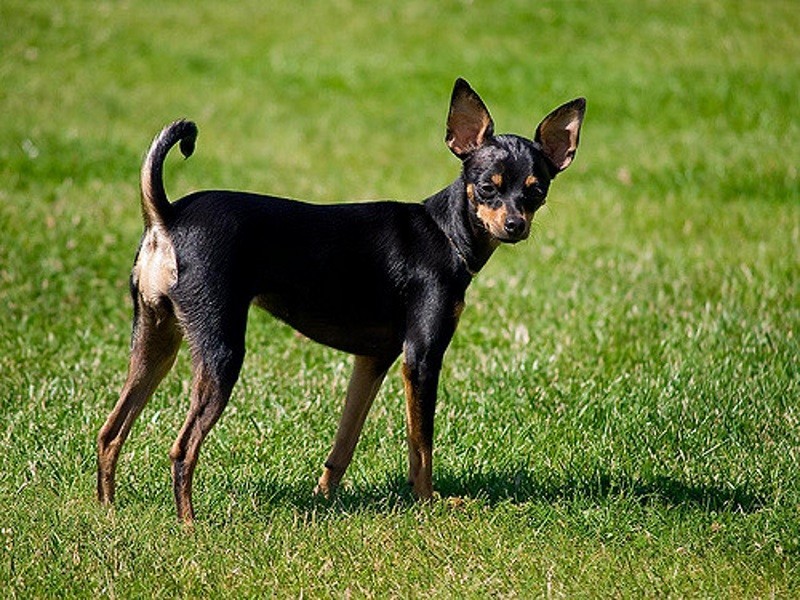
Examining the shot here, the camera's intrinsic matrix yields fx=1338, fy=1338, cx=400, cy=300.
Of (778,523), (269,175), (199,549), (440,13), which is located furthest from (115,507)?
(440,13)

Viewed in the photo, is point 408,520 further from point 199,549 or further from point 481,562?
point 199,549

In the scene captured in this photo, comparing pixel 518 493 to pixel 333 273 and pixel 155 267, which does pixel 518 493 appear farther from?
pixel 155 267

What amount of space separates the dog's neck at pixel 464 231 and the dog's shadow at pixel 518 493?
87cm

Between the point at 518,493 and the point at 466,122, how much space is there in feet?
4.73

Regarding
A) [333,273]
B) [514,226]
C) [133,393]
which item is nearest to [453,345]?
[333,273]

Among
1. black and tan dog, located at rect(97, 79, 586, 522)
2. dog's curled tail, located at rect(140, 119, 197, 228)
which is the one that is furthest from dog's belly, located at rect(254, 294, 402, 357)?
dog's curled tail, located at rect(140, 119, 197, 228)

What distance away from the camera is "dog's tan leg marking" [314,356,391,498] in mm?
5148

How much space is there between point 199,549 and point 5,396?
2.08 m

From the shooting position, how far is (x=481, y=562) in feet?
14.5

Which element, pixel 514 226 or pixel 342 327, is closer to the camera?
pixel 514 226

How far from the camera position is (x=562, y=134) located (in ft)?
17.0

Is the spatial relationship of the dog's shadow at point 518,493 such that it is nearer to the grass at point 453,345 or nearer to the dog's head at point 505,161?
the grass at point 453,345

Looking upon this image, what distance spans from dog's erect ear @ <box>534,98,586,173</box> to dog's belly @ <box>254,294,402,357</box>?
3.01ft

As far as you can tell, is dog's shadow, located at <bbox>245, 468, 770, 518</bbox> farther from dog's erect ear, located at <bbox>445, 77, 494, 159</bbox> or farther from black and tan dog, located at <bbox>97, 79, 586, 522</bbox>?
dog's erect ear, located at <bbox>445, 77, 494, 159</bbox>
